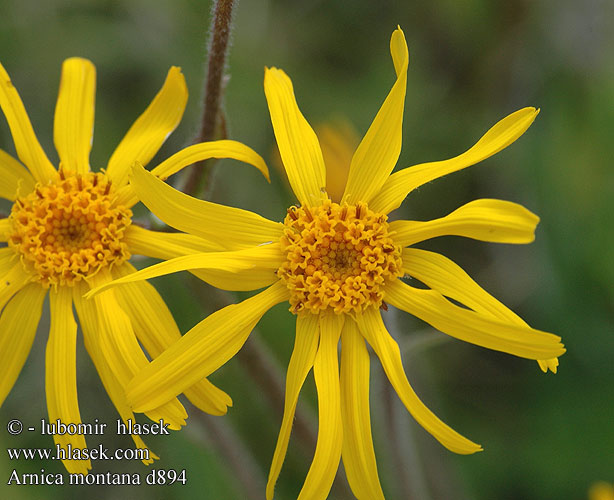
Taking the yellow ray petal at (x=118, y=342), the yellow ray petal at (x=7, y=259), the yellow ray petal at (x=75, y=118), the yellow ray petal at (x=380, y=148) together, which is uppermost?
the yellow ray petal at (x=75, y=118)

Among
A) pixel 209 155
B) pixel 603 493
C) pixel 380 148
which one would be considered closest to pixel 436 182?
Answer: pixel 603 493

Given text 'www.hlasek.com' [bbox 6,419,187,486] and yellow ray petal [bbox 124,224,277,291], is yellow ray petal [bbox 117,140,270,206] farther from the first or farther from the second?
text 'www.hlasek.com' [bbox 6,419,187,486]

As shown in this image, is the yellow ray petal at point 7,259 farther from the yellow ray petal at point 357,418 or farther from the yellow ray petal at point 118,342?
the yellow ray petal at point 357,418

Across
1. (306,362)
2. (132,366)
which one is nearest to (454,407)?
(306,362)

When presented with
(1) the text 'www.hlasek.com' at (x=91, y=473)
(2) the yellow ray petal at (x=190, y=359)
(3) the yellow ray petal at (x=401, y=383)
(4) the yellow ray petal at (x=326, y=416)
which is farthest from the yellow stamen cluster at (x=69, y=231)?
(1) the text 'www.hlasek.com' at (x=91, y=473)

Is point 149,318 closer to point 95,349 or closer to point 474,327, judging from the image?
point 95,349

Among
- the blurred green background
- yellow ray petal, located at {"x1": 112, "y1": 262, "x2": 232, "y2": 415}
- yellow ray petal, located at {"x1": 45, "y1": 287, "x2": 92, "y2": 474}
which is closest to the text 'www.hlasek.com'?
the blurred green background

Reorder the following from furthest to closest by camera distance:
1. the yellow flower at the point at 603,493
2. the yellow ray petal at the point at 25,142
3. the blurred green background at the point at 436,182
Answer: the blurred green background at the point at 436,182, the yellow flower at the point at 603,493, the yellow ray petal at the point at 25,142
